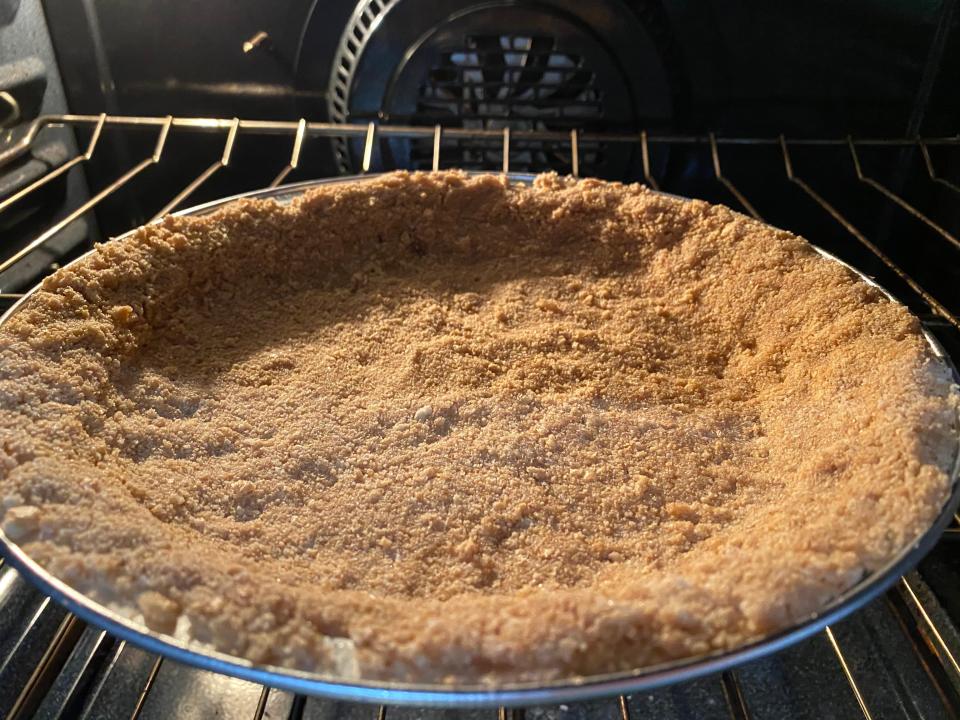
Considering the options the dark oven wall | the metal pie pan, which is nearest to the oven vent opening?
the dark oven wall

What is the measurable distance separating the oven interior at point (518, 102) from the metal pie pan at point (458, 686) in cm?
69

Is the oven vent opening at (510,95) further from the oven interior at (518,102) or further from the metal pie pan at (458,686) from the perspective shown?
the metal pie pan at (458,686)

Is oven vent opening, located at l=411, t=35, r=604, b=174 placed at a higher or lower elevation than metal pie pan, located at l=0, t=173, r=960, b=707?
higher

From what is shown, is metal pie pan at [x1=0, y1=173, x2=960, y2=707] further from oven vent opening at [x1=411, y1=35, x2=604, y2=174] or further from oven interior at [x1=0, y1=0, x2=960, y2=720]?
oven vent opening at [x1=411, y1=35, x2=604, y2=174]

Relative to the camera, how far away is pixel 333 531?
72cm

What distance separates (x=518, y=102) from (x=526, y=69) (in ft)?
0.16

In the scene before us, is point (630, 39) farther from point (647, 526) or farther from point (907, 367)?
point (647, 526)

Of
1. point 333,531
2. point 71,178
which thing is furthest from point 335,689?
point 71,178

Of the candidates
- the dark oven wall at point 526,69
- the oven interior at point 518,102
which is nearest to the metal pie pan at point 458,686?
the oven interior at point 518,102

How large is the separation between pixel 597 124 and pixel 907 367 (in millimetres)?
669

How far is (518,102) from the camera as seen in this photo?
128 centimetres

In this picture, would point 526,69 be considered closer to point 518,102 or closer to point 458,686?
point 518,102

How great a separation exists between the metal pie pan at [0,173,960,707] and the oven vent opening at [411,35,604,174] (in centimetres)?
88

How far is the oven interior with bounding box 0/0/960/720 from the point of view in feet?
3.99
